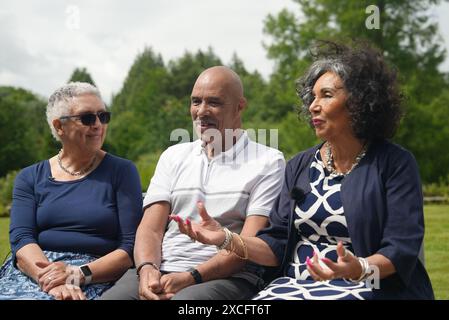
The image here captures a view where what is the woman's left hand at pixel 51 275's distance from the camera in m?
3.08

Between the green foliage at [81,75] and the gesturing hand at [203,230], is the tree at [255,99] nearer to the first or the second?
the green foliage at [81,75]

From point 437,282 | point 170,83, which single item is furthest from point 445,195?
point 170,83

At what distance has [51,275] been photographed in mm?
3098

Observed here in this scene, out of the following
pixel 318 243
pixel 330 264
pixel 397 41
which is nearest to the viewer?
pixel 330 264

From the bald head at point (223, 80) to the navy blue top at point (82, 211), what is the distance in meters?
0.68

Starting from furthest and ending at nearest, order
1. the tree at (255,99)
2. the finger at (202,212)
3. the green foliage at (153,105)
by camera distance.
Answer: the tree at (255,99)
the green foliage at (153,105)
the finger at (202,212)

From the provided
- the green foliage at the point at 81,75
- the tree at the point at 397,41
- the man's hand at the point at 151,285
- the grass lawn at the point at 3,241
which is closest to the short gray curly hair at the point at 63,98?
the man's hand at the point at 151,285

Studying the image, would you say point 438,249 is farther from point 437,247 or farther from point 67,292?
point 67,292

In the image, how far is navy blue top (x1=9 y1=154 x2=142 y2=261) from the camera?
10.7ft

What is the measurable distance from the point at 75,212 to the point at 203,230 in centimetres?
88

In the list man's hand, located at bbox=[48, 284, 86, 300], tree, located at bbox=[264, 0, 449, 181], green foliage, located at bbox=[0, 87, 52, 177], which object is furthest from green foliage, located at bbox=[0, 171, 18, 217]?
man's hand, located at bbox=[48, 284, 86, 300]

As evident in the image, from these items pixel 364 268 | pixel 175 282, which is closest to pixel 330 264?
pixel 364 268
